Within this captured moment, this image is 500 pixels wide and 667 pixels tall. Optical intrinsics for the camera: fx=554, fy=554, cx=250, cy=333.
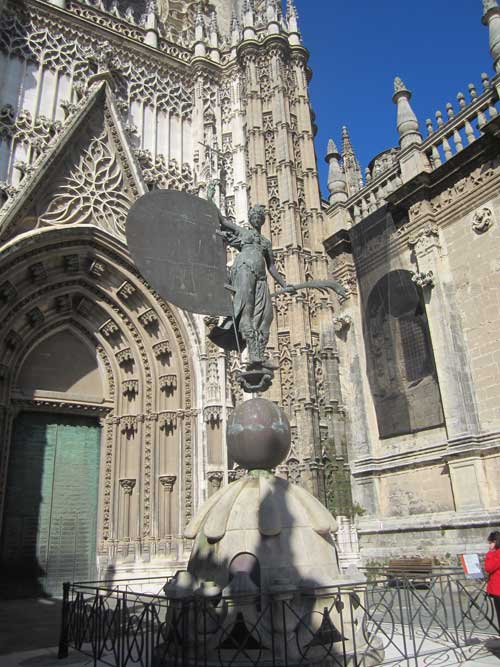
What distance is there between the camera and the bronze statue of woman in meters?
6.84

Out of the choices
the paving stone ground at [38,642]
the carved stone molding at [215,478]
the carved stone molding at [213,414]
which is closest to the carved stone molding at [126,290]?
the carved stone molding at [213,414]

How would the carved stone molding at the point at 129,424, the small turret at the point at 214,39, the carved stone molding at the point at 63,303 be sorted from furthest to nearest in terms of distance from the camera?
1. the small turret at the point at 214,39
2. the carved stone molding at the point at 63,303
3. the carved stone molding at the point at 129,424

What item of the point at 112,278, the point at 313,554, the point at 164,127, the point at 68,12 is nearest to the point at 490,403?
the point at 313,554

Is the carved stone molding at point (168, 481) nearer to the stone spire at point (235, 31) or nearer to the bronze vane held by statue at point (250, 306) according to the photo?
the bronze vane held by statue at point (250, 306)

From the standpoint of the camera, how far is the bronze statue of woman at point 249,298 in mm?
6844

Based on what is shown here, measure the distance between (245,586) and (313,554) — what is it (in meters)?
0.83

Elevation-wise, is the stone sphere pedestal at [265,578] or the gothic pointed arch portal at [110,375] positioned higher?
the gothic pointed arch portal at [110,375]

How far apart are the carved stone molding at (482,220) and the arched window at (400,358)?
6.60ft

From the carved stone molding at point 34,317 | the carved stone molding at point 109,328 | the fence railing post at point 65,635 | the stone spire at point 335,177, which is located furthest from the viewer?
the stone spire at point 335,177

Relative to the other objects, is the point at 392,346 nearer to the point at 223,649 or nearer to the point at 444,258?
the point at 444,258

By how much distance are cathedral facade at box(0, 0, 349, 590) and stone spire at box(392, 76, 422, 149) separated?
307cm

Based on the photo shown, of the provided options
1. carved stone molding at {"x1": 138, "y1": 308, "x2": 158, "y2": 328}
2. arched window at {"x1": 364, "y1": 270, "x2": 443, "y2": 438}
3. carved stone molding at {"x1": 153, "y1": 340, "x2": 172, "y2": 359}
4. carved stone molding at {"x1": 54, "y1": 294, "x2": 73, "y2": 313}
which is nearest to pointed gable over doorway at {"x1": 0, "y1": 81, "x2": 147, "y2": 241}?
carved stone molding at {"x1": 54, "y1": 294, "x2": 73, "y2": 313}

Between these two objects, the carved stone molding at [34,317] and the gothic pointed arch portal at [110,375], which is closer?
the gothic pointed arch portal at [110,375]

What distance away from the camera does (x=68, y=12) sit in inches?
643
